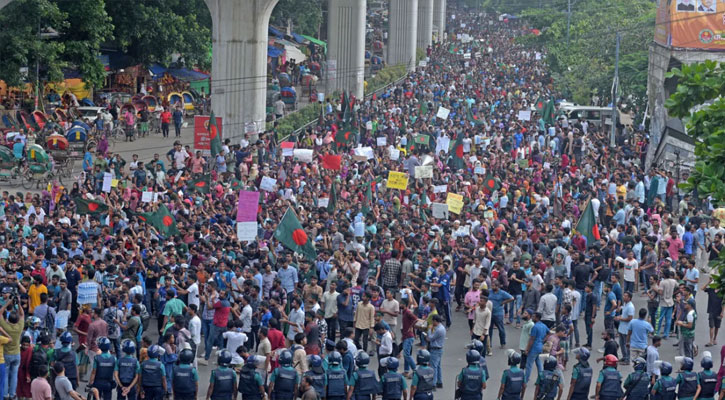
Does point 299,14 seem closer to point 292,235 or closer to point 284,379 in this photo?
point 292,235

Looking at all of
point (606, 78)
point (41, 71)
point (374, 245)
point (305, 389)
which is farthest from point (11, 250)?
point (606, 78)

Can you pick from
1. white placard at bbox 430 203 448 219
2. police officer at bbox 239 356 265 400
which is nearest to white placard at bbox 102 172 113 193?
white placard at bbox 430 203 448 219

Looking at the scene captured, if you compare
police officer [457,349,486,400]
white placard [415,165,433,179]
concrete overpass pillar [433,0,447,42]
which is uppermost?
police officer [457,349,486,400]

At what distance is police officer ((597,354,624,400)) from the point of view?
46.1 ft

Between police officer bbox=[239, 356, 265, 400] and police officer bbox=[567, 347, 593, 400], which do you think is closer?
police officer bbox=[239, 356, 265, 400]

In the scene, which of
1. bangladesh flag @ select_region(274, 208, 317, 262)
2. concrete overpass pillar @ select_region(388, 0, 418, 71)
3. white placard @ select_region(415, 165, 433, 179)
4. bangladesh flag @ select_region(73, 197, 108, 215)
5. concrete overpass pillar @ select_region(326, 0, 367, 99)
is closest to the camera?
bangladesh flag @ select_region(274, 208, 317, 262)

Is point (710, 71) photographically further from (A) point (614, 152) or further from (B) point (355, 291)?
(A) point (614, 152)

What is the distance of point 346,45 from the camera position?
47594 millimetres

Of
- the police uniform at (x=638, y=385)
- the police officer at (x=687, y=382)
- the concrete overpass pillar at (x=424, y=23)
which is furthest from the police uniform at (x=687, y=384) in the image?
the concrete overpass pillar at (x=424, y=23)

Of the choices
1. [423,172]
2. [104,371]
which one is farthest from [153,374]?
[423,172]

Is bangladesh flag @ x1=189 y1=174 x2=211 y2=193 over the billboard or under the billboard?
under

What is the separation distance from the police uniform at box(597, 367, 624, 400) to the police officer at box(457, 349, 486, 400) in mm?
1369

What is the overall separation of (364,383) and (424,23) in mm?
63814

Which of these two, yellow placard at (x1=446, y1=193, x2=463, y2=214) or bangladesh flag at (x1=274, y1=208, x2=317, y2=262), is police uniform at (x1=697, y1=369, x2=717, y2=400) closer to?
bangladesh flag at (x1=274, y1=208, x2=317, y2=262)
